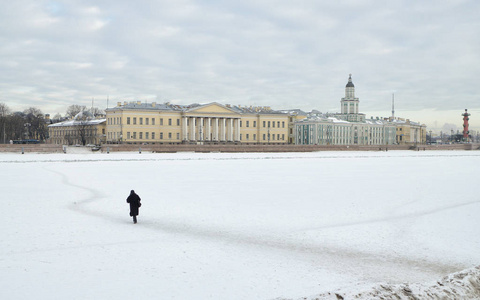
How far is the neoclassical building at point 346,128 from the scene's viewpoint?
112 m

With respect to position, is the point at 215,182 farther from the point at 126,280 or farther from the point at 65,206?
the point at 126,280

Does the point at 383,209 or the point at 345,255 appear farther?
the point at 383,209

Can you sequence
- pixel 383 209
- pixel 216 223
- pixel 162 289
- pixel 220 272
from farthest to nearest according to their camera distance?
pixel 383 209 → pixel 216 223 → pixel 220 272 → pixel 162 289

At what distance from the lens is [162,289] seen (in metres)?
7.05

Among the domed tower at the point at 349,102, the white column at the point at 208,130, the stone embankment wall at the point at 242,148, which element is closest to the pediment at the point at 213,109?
the white column at the point at 208,130

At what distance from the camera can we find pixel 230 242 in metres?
10.1

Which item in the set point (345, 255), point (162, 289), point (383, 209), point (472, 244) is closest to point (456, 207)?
point (383, 209)

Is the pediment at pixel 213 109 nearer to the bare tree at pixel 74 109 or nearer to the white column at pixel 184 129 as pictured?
the white column at pixel 184 129

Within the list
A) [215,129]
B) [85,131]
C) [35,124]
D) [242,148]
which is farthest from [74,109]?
[242,148]

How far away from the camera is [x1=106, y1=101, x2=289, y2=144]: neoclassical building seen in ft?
293

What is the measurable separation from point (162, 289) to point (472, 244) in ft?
22.0

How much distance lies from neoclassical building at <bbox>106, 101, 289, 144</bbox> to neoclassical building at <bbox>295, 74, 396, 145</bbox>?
9.33 metres

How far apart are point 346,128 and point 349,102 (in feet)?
36.3

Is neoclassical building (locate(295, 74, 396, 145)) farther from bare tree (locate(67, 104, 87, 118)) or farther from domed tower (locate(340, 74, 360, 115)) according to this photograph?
bare tree (locate(67, 104, 87, 118))
